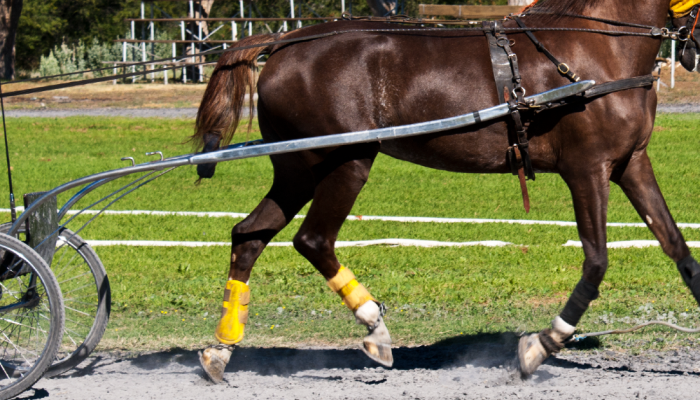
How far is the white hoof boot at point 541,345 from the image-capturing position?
4.11 m

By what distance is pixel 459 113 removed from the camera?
4105 mm

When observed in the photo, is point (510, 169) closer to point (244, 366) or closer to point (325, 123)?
point (325, 123)

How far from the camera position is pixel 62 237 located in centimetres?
473

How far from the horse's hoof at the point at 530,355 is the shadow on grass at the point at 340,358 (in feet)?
0.87

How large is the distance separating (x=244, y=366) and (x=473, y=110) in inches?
79.2

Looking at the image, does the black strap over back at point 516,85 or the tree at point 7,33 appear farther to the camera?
the tree at point 7,33

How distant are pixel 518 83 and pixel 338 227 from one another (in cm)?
124

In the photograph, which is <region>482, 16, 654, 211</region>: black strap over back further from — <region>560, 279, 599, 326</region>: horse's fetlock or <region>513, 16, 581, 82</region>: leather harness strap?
<region>560, 279, 599, 326</region>: horse's fetlock

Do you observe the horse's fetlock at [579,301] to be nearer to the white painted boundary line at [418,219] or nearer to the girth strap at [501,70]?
the girth strap at [501,70]

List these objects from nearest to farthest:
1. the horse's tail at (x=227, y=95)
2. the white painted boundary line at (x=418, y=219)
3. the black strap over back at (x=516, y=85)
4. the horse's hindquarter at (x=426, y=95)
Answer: the black strap over back at (x=516, y=85) → the horse's hindquarter at (x=426, y=95) → the horse's tail at (x=227, y=95) → the white painted boundary line at (x=418, y=219)

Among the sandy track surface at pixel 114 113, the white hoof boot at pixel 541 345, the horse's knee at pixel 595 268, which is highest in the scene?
the horse's knee at pixel 595 268

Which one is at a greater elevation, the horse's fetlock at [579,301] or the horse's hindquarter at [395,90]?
the horse's hindquarter at [395,90]

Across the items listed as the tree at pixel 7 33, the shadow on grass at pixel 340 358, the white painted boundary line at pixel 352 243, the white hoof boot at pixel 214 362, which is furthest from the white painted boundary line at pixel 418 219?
the tree at pixel 7 33

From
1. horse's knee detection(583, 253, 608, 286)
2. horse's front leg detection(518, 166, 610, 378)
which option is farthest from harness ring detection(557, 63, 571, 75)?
horse's knee detection(583, 253, 608, 286)
